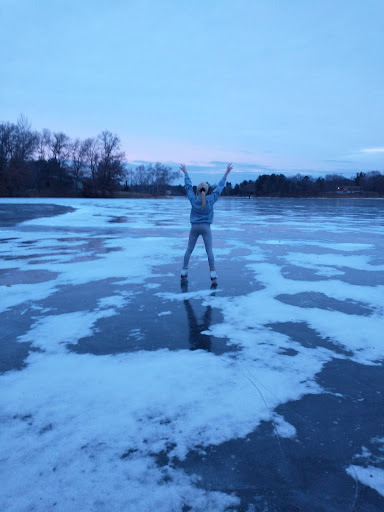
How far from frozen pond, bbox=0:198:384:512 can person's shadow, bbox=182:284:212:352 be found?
28mm

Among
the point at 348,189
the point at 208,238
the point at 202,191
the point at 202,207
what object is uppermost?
the point at 348,189

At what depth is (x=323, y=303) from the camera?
549 cm

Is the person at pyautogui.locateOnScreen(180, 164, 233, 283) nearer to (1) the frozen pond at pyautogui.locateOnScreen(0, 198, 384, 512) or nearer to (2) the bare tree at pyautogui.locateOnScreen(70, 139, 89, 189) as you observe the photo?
(1) the frozen pond at pyautogui.locateOnScreen(0, 198, 384, 512)

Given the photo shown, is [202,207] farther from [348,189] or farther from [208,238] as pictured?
[348,189]

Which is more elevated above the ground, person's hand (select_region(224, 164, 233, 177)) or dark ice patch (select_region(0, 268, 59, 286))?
person's hand (select_region(224, 164, 233, 177))

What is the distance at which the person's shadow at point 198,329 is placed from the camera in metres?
3.97

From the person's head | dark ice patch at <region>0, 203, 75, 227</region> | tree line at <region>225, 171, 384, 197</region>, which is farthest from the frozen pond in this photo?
tree line at <region>225, 171, 384, 197</region>

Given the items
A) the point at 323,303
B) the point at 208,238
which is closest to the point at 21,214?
the point at 208,238

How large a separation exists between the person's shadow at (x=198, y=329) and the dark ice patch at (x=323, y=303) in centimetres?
139

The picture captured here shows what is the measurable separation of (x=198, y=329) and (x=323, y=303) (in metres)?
2.21

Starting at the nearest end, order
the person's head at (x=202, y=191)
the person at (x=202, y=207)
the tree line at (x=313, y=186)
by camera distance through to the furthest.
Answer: the person's head at (x=202, y=191)
the person at (x=202, y=207)
the tree line at (x=313, y=186)

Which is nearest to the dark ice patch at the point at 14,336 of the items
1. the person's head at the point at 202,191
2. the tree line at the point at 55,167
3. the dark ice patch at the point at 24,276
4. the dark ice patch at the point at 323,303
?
the dark ice patch at the point at 24,276

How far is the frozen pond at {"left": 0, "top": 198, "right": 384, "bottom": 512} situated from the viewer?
80.5 inches

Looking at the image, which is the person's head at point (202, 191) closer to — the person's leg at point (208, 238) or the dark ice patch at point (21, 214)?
the person's leg at point (208, 238)
